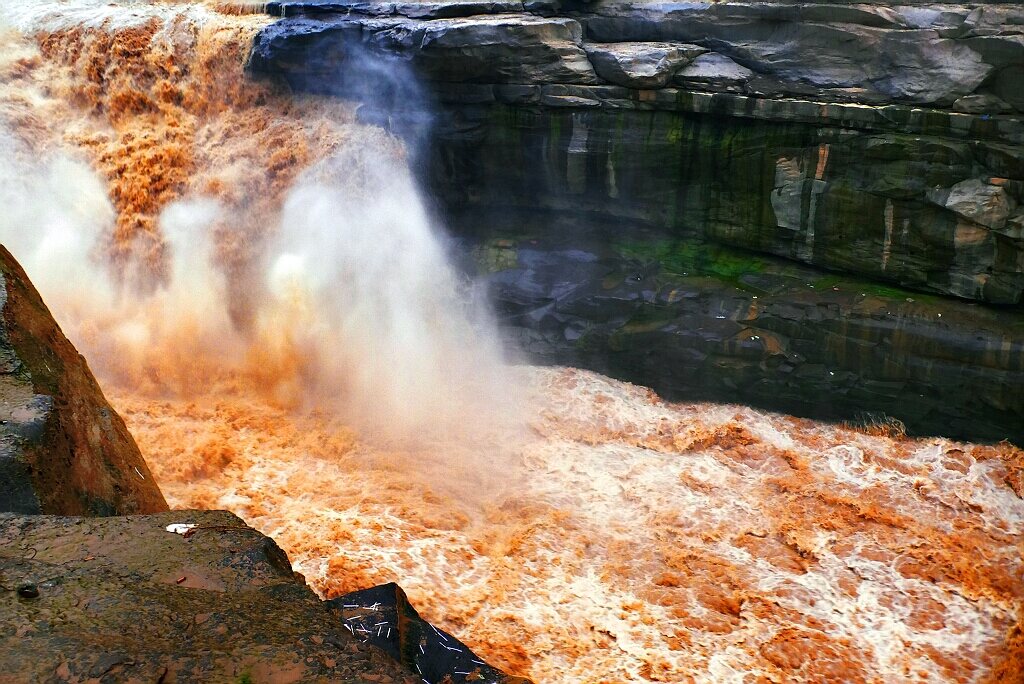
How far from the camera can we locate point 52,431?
13.5ft

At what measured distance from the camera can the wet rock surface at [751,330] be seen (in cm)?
867

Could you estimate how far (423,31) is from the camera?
9945 mm

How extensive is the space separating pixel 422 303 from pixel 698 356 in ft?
11.3

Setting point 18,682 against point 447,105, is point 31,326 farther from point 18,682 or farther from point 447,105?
point 447,105

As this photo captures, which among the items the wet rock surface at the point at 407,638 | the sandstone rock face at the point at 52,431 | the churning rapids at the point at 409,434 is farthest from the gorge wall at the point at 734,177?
the sandstone rock face at the point at 52,431

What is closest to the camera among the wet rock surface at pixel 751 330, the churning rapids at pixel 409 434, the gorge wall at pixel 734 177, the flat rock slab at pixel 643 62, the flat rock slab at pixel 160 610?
the flat rock slab at pixel 160 610

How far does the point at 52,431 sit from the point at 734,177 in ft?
24.4

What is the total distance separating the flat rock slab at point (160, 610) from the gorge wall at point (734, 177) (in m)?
6.83

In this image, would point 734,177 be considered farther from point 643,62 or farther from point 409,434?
point 409,434

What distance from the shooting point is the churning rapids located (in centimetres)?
683

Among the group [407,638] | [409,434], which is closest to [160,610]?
[407,638]

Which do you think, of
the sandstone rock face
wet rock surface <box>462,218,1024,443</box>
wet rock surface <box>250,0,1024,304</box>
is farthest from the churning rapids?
the sandstone rock face

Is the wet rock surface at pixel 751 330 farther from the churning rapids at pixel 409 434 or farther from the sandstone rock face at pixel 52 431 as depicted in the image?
the sandstone rock face at pixel 52 431

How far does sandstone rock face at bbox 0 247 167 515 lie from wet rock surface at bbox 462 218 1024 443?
601 cm
